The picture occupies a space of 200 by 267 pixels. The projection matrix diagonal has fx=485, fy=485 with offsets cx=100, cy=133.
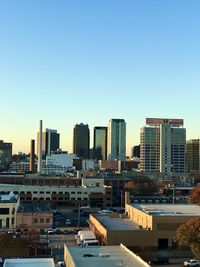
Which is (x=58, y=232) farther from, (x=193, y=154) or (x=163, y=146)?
(x=193, y=154)

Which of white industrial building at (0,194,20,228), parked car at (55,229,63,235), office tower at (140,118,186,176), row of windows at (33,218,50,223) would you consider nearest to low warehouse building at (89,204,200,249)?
parked car at (55,229,63,235)

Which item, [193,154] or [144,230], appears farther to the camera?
[193,154]

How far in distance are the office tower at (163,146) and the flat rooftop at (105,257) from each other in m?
98.7

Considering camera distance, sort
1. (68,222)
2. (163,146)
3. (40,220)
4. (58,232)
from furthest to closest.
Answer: (163,146)
(68,222)
(40,220)
(58,232)

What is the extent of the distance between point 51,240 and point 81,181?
4183 centimetres

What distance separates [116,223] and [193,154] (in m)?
123

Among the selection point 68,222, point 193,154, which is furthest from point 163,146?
point 68,222

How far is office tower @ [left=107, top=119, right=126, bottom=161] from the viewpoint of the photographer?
7372 inches

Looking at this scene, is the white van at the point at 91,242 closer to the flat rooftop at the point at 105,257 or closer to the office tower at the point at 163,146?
the flat rooftop at the point at 105,257

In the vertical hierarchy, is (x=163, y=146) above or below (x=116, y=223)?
above

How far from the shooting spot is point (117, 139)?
7387 inches

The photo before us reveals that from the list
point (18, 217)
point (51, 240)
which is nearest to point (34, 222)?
point (18, 217)

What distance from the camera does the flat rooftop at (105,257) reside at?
24.7 metres

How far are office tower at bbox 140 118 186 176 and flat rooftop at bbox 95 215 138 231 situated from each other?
268 ft
